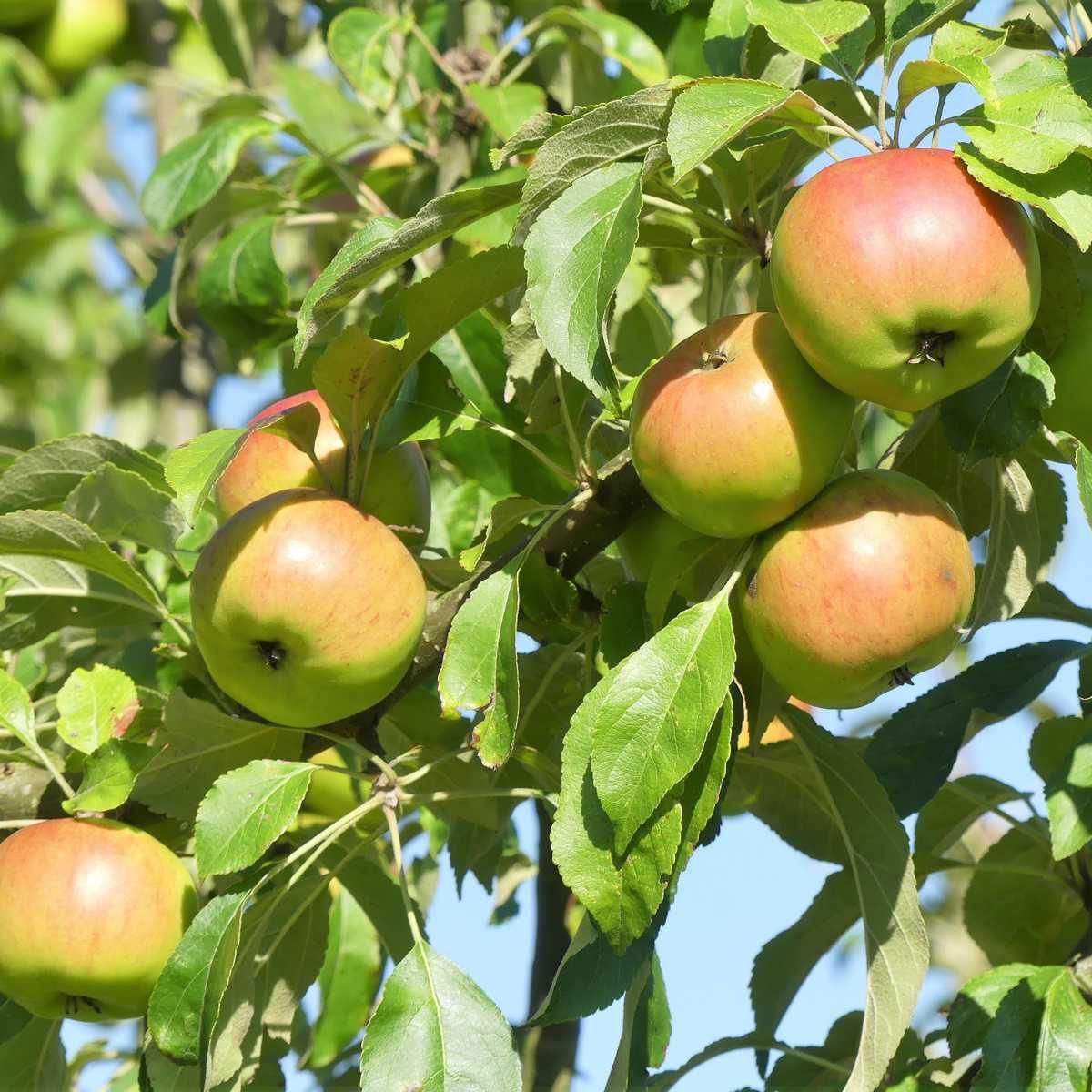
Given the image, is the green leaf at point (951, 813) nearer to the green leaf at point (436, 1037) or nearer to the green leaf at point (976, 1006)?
the green leaf at point (976, 1006)

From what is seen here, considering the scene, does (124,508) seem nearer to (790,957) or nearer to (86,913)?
(86,913)

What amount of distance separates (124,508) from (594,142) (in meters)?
0.57

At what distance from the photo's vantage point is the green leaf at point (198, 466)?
1056mm

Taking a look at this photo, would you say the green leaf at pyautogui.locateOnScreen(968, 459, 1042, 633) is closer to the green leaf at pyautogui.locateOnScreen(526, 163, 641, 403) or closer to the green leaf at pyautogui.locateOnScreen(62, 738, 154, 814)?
the green leaf at pyautogui.locateOnScreen(526, 163, 641, 403)

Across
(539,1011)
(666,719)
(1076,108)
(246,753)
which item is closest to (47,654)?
(246,753)

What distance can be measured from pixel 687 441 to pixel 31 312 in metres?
3.42

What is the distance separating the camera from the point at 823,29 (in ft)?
3.69

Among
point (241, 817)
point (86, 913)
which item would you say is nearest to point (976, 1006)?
point (241, 817)

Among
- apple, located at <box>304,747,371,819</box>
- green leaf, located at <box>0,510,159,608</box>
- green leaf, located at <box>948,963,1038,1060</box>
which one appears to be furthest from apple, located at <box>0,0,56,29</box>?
green leaf, located at <box>948,963,1038,1060</box>

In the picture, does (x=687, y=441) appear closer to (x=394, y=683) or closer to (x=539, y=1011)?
(x=394, y=683)

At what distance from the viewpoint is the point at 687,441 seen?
102 centimetres

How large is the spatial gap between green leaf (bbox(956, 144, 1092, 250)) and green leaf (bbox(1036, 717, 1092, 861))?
1.45 feet

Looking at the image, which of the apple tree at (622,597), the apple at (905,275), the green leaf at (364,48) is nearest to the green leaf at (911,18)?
the apple tree at (622,597)

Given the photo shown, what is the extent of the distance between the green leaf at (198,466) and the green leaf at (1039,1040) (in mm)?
762
